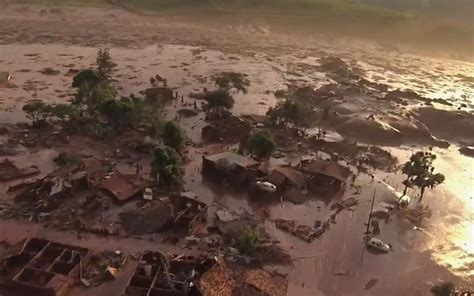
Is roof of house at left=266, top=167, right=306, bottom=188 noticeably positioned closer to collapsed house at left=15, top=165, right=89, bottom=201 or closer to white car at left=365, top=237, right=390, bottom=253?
white car at left=365, top=237, right=390, bottom=253

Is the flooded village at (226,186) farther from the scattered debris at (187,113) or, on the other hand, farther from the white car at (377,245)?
the scattered debris at (187,113)

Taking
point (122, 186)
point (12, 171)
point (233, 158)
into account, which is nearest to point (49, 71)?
point (12, 171)

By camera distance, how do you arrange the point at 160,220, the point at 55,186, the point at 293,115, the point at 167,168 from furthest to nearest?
the point at 293,115, the point at 167,168, the point at 55,186, the point at 160,220

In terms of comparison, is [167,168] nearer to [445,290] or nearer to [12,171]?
[12,171]

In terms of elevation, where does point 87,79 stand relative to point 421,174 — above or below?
above

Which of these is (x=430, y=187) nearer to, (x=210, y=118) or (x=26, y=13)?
(x=210, y=118)

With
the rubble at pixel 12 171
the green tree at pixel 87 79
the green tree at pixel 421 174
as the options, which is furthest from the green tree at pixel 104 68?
the green tree at pixel 421 174

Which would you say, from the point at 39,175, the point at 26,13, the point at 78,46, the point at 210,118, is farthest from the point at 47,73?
the point at 26,13
